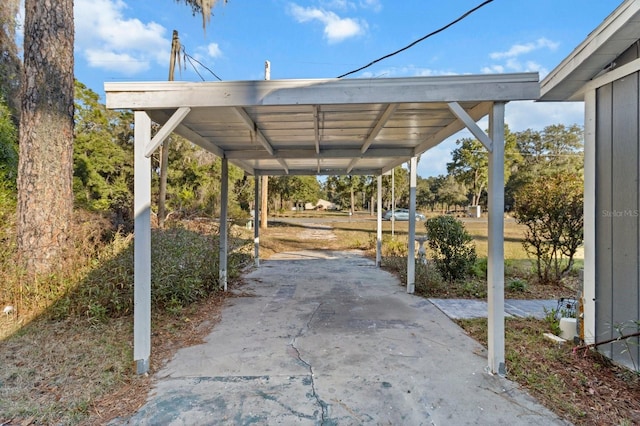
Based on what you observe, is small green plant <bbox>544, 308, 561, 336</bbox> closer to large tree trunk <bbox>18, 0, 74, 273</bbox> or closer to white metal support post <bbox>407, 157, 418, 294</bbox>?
white metal support post <bbox>407, 157, 418, 294</bbox>

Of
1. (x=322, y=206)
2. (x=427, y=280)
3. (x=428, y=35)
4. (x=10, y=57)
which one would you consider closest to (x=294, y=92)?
(x=428, y=35)

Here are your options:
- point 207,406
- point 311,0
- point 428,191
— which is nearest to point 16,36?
point 311,0

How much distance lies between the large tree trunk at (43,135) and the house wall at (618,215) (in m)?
5.96

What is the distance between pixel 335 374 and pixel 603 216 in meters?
2.74

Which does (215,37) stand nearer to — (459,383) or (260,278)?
(260,278)

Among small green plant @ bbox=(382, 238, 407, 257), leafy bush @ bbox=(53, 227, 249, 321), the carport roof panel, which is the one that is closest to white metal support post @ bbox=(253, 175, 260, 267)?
leafy bush @ bbox=(53, 227, 249, 321)

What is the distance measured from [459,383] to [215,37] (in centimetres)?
793

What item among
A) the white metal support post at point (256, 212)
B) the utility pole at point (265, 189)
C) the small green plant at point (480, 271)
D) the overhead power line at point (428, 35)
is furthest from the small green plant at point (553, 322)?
the utility pole at point (265, 189)

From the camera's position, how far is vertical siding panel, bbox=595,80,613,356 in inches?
109

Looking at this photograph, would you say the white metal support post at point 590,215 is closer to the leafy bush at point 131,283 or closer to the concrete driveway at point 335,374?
the concrete driveway at point 335,374

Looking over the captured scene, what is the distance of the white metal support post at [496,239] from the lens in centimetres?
264

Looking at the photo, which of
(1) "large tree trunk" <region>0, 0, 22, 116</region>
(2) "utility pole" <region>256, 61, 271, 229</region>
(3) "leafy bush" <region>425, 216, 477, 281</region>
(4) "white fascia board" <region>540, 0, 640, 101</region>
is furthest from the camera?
(2) "utility pole" <region>256, 61, 271, 229</region>

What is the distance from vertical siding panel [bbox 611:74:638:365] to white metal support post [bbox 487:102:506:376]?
0.97 metres

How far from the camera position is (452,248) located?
578 cm
